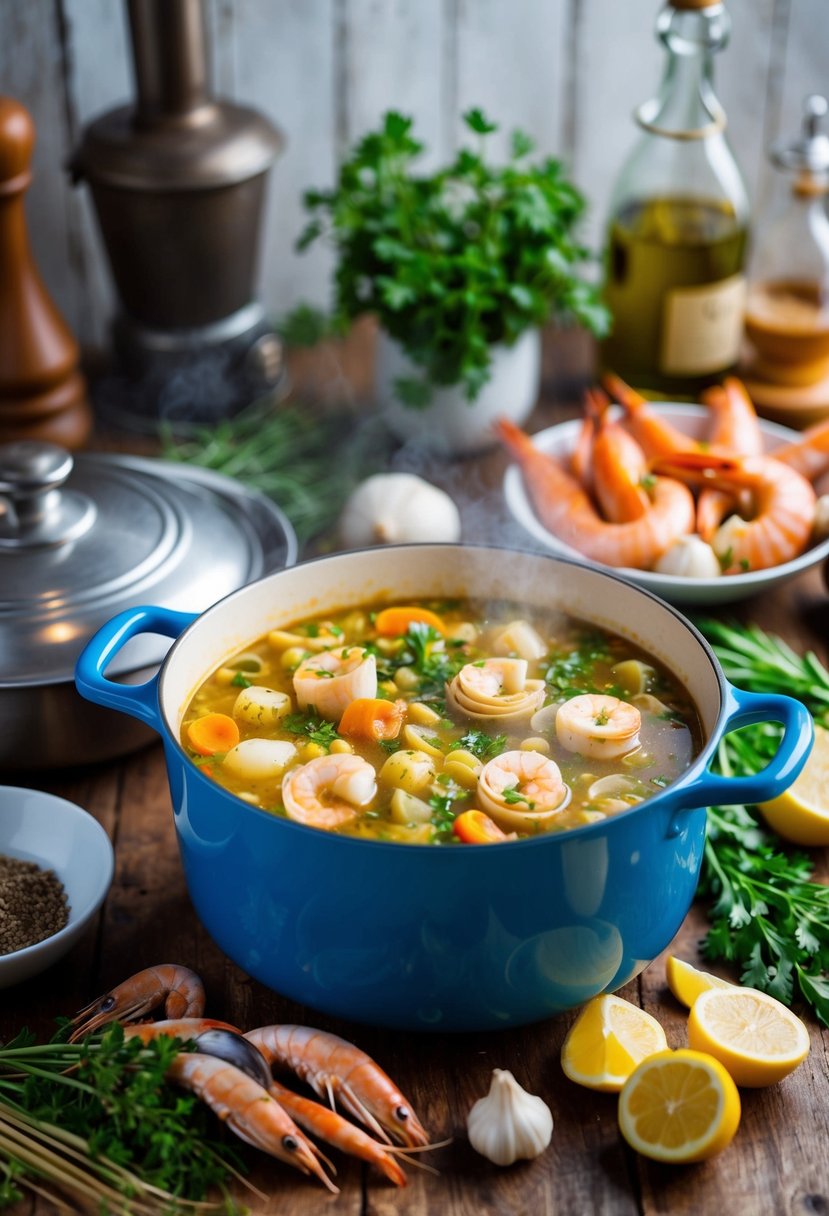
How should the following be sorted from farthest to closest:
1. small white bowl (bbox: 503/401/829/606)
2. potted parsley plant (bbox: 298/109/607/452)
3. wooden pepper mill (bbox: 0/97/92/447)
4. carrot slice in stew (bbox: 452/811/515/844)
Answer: potted parsley plant (bbox: 298/109/607/452)
wooden pepper mill (bbox: 0/97/92/447)
small white bowl (bbox: 503/401/829/606)
carrot slice in stew (bbox: 452/811/515/844)

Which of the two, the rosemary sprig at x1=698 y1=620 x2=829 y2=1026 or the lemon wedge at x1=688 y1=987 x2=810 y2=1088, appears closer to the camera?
the lemon wedge at x1=688 y1=987 x2=810 y2=1088

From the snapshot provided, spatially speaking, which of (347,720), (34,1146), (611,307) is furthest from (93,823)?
(611,307)

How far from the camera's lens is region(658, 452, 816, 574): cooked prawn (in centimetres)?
237

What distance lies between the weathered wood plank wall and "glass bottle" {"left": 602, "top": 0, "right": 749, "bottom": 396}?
0.49 metres

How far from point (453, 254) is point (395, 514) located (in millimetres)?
611

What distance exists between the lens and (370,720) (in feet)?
5.77

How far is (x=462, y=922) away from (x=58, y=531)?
103cm

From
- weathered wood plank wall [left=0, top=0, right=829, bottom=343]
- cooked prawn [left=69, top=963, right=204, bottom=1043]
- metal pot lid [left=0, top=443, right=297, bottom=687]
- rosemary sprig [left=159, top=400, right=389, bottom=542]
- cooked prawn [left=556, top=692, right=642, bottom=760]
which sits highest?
weathered wood plank wall [left=0, top=0, right=829, bottom=343]

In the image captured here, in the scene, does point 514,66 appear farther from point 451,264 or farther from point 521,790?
point 521,790

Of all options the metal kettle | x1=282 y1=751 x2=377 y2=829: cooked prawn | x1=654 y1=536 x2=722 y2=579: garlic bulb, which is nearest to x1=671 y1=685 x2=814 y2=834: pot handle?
x1=282 y1=751 x2=377 y2=829: cooked prawn

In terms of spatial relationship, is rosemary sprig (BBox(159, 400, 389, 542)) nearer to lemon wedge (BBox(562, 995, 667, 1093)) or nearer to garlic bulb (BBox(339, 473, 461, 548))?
garlic bulb (BBox(339, 473, 461, 548))

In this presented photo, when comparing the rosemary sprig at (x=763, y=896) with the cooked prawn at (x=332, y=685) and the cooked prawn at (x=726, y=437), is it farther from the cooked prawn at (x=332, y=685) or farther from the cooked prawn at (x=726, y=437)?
the cooked prawn at (x=332, y=685)

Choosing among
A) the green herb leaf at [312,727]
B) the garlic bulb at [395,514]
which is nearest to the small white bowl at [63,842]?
the green herb leaf at [312,727]

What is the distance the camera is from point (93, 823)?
1.82 meters
